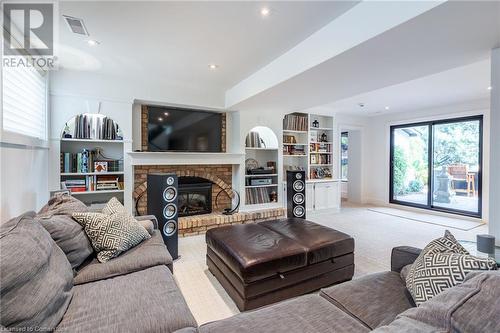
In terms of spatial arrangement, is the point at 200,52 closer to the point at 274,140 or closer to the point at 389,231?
the point at 274,140

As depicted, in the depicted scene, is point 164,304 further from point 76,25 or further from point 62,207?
point 76,25

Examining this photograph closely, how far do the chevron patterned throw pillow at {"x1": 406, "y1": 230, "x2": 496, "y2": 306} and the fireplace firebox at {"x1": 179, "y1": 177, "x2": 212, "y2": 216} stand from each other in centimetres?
358

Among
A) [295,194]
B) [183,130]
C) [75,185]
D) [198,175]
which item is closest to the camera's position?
[75,185]

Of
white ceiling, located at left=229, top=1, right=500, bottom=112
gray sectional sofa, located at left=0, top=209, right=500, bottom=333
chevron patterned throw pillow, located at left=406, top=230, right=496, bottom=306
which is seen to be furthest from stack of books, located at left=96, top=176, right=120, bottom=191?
chevron patterned throw pillow, located at left=406, top=230, right=496, bottom=306

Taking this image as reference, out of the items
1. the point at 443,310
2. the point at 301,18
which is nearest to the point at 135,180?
the point at 301,18

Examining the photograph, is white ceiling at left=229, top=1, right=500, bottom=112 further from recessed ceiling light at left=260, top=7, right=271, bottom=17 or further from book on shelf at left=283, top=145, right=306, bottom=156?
book on shelf at left=283, top=145, right=306, bottom=156

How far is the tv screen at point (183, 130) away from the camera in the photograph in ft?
13.3

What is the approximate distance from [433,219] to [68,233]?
6.03 meters

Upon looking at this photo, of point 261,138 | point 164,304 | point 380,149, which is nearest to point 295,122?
point 261,138

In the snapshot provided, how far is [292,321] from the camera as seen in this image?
1.20 metres

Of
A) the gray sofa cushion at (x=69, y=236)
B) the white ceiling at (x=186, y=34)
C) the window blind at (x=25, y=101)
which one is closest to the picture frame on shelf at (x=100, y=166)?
the window blind at (x=25, y=101)

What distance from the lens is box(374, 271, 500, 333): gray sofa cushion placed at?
70 cm

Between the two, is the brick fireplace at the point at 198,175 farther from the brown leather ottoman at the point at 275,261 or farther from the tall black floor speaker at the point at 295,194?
the brown leather ottoman at the point at 275,261

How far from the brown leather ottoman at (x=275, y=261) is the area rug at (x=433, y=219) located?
3.47 m
